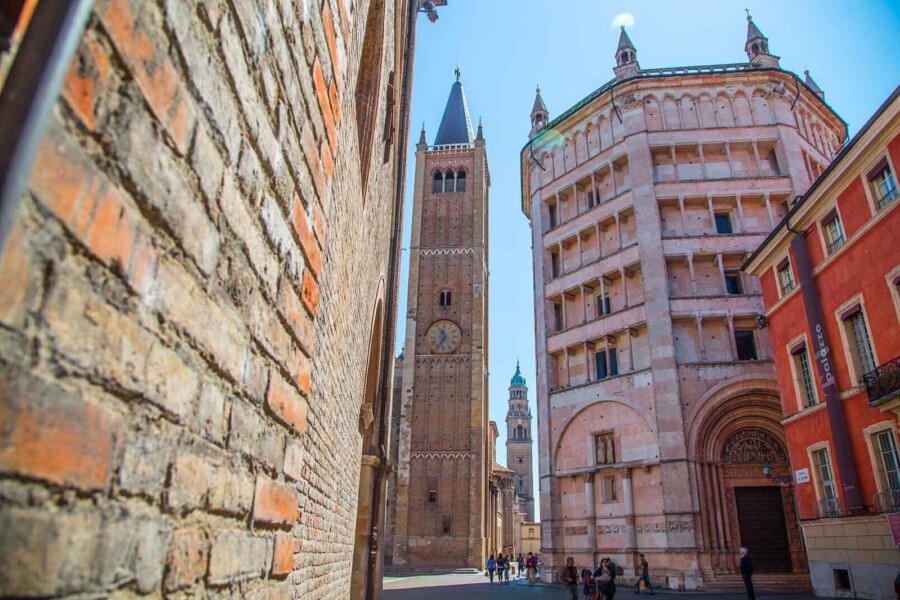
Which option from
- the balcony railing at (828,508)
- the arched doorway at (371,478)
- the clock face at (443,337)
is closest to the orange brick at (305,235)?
the arched doorway at (371,478)

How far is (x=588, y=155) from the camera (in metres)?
25.5

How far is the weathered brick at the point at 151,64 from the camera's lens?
93 cm

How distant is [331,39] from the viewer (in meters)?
2.36

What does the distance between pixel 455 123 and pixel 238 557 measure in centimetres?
5641

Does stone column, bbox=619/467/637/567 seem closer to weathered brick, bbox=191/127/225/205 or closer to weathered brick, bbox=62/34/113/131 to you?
weathered brick, bbox=191/127/225/205

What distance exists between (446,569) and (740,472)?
23388 mm

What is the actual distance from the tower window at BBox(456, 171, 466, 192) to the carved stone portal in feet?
112

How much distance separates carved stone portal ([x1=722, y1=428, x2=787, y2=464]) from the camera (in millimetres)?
18844

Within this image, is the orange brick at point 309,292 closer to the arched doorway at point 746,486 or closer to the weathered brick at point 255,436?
the weathered brick at point 255,436

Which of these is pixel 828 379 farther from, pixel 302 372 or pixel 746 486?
pixel 302 372

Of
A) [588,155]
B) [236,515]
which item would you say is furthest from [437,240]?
[236,515]

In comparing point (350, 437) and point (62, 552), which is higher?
point (350, 437)

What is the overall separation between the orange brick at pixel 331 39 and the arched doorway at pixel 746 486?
18901mm

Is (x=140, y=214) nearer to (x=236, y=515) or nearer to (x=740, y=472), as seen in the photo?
(x=236, y=515)
